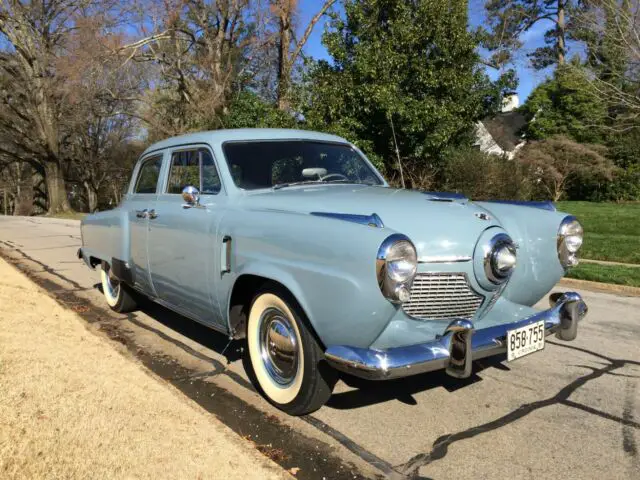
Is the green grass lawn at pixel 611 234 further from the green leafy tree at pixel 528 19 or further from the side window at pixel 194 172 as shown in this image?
the green leafy tree at pixel 528 19

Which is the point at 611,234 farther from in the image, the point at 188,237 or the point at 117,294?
the point at 188,237

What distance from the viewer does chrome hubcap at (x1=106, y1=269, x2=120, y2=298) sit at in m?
6.18

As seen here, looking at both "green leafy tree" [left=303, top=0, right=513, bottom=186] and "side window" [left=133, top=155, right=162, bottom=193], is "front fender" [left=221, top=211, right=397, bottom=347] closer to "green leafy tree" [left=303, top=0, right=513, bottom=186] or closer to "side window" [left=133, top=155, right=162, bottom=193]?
"side window" [left=133, top=155, right=162, bottom=193]

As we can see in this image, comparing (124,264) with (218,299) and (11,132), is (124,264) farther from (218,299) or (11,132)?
(11,132)

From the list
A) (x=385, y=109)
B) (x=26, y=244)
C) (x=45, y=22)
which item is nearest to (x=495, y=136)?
(x=385, y=109)

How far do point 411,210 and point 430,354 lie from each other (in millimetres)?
935

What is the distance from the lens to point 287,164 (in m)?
4.29

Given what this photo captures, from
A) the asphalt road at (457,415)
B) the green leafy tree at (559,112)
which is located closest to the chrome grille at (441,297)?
the asphalt road at (457,415)

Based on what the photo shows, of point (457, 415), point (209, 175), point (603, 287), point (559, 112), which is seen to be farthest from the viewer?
point (559, 112)

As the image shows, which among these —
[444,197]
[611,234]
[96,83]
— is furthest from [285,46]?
[444,197]

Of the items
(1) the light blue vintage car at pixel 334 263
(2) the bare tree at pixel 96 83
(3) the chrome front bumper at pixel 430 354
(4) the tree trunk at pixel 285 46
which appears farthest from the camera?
(2) the bare tree at pixel 96 83

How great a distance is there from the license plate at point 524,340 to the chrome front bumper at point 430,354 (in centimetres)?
4

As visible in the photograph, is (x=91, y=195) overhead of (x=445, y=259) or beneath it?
beneath

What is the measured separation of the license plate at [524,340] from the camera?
3.13 meters
